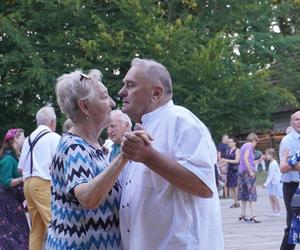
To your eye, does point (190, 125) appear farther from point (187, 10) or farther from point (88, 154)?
point (187, 10)

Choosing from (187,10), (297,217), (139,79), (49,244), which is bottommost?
(297,217)

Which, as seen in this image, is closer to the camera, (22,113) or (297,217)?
(297,217)

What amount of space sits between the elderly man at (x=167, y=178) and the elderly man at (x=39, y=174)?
15.7 feet

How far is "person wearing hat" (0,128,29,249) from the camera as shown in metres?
8.12

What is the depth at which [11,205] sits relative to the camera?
8242mm

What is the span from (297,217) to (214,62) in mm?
13236

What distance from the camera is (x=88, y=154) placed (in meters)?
3.34

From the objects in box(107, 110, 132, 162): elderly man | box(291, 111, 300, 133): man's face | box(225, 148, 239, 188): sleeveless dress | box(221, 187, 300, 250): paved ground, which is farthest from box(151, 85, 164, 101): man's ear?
box(225, 148, 239, 188): sleeveless dress

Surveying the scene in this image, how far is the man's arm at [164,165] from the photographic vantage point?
2830 millimetres

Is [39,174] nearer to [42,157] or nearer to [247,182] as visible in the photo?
[42,157]

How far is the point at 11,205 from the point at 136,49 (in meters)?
12.0

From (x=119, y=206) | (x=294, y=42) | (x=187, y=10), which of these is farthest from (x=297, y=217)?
(x=294, y=42)

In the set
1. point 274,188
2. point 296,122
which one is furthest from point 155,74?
point 274,188

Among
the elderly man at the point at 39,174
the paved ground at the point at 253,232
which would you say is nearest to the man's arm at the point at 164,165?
the elderly man at the point at 39,174
